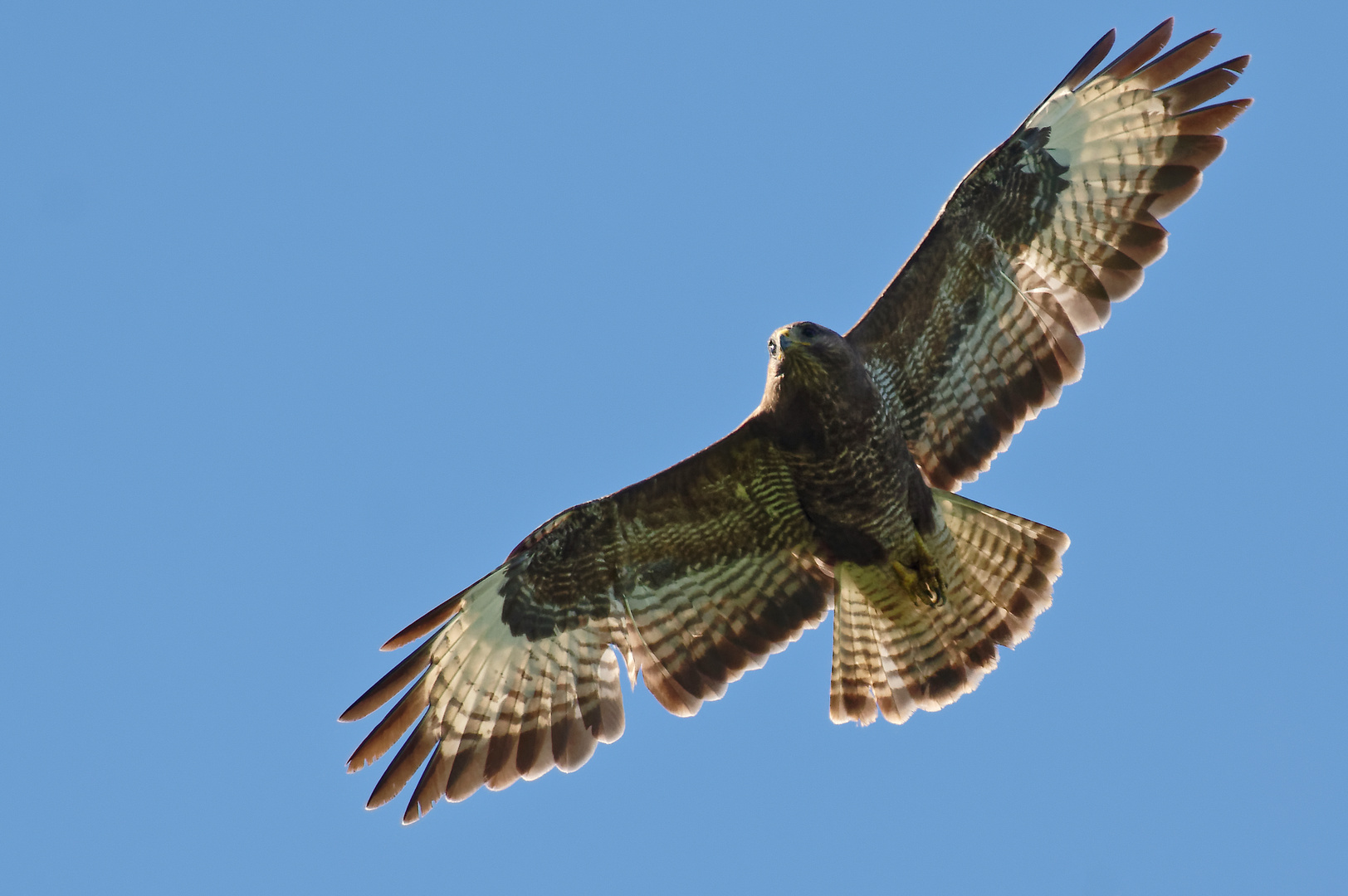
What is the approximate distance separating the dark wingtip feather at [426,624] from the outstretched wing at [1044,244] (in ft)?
9.51

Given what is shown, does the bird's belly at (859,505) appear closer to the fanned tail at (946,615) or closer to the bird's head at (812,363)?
the fanned tail at (946,615)

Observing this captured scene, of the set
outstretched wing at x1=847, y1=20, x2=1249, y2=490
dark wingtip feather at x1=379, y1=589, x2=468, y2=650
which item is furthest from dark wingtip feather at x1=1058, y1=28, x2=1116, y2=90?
dark wingtip feather at x1=379, y1=589, x2=468, y2=650

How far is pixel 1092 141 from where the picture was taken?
11117mm

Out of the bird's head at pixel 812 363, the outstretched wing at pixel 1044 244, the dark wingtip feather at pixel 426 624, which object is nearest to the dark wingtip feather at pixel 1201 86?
the outstretched wing at pixel 1044 244

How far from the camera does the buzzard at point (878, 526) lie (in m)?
11.0

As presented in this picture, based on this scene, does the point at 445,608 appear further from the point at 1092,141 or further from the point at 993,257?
the point at 1092,141

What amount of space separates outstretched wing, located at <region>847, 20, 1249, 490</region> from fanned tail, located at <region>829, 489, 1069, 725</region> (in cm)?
50

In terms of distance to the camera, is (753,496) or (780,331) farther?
(753,496)

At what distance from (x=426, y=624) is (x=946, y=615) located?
3.19 m

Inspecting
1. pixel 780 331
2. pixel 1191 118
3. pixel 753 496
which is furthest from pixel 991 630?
pixel 1191 118

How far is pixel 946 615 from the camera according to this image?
37.7 feet

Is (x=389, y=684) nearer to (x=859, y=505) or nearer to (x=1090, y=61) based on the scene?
(x=859, y=505)

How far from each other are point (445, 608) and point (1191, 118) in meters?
5.29

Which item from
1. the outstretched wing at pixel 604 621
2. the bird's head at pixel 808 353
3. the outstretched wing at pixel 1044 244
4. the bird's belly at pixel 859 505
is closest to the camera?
the bird's head at pixel 808 353
